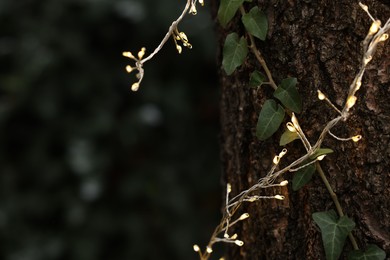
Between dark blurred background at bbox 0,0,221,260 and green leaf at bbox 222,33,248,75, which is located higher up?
green leaf at bbox 222,33,248,75

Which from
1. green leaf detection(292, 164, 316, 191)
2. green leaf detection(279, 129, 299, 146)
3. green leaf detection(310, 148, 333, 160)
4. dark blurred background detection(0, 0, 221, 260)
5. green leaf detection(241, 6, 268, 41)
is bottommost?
dark blurred background detection(0, 0, 221, 260)

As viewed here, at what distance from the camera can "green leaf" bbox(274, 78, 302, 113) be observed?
1.05 metres

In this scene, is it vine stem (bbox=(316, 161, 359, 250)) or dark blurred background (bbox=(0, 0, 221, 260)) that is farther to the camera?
dark blurred background (bbox=(0, 0, 221, 260))

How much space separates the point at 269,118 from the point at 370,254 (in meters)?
0.25

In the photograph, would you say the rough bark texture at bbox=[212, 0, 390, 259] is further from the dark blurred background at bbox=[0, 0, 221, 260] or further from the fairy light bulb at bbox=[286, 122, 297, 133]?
the dark blurred background at bbox=[0, 0, 221, 260]

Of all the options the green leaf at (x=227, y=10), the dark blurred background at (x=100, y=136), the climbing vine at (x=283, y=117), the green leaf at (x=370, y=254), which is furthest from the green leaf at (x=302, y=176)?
the dark blurred background at (x=100, y=136)

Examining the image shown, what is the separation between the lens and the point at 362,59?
0.97 m

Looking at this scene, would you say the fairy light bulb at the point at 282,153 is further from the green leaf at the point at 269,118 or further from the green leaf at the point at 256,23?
the green leaf at the point at 256,23

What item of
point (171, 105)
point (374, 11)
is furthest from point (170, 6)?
point (374, 11)

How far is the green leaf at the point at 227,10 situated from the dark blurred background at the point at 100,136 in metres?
1.97

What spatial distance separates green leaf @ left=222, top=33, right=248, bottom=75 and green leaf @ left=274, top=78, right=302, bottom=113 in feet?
0.28

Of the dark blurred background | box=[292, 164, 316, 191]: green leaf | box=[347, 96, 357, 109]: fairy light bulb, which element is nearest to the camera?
box=[347, 96, 357, 109]: fairy light bulb

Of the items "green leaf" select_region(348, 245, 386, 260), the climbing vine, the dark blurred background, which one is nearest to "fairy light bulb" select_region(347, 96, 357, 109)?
the climbing vine

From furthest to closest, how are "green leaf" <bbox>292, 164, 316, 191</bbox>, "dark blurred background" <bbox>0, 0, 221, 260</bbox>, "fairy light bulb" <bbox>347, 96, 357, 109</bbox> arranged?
1. "dark blurred background" <bbox>0, 0, 221, 260</bbox>
2. "green leaf" <bbox>292, 164, 316, 191</bbox>
3. "fairy light bulb" <bbox>347, 96, 357, 109</bbox>
